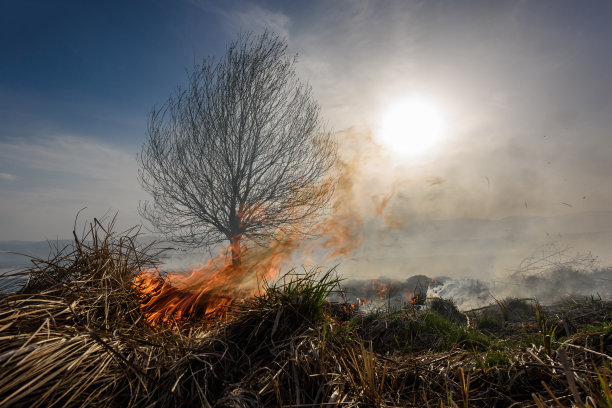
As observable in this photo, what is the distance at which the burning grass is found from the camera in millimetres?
1175

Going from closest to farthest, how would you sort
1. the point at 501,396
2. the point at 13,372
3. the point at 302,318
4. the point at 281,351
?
the point at 13,372 < the point at 501,396 < the point at 281,351 < the point at 302,318

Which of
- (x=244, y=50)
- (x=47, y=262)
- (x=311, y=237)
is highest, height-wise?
(x=244, y=50)

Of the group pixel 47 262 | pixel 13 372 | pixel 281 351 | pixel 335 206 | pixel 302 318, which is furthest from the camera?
pixel 335 206

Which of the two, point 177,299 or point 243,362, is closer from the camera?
point 243,362

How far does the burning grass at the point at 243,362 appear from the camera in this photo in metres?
1.17

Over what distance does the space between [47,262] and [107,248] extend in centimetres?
38

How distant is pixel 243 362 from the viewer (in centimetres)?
156

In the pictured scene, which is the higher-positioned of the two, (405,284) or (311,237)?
(311,237)

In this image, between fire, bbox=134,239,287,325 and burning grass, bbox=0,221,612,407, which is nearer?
burning grass, bbox=0,221,612,407

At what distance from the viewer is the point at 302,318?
6.19ft

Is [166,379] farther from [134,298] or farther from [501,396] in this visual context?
[501,396]

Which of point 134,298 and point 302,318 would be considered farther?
point 134,298

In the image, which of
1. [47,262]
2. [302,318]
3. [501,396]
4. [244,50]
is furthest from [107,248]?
[244,50]

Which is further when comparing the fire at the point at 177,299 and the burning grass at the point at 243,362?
the fire at the point at 177,299
